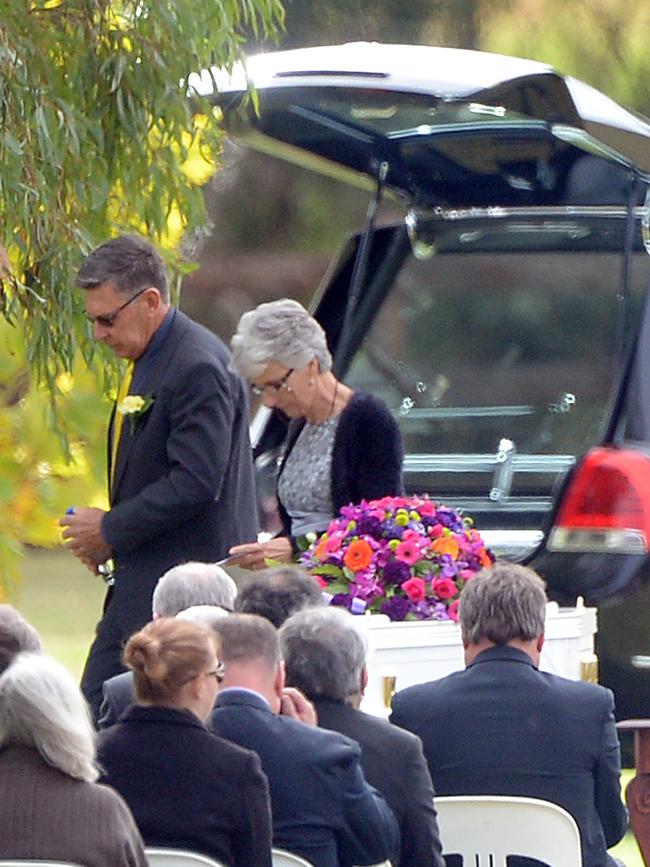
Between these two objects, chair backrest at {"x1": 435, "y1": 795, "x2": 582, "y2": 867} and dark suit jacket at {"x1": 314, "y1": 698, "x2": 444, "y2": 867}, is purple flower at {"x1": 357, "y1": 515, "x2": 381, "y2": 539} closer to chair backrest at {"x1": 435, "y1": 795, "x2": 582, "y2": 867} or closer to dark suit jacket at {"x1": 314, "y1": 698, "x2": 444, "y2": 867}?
dark suit jacket at {"x1": 314, "y1": 698, "x2": 444, "y2": 867}

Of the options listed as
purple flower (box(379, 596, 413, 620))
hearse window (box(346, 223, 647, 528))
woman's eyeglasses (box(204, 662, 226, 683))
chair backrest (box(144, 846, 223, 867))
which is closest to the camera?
chair backrest (box(144, 846, 223, 867))

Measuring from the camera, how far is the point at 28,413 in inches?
252

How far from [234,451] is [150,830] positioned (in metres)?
1.92

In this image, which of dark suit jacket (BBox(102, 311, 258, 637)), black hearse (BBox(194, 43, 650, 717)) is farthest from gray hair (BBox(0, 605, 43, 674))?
black hearse (BBox(194, 43, 650, 717))

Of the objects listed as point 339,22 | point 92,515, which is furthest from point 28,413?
point 339,22

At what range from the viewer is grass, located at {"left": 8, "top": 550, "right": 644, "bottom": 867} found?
39.2 ft

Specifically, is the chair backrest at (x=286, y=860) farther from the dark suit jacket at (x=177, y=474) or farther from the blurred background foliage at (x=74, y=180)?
the blurred background foliage at (x=74, y=180)

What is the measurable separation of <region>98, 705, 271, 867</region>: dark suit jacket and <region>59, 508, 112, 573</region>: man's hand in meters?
1.73

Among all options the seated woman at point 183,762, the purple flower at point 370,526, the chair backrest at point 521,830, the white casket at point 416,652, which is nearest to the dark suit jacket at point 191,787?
the seated woman at point 183,762

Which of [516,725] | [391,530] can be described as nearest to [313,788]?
[516,725]

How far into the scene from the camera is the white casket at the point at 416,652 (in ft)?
17.5

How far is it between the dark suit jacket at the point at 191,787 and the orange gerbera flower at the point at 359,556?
154cm

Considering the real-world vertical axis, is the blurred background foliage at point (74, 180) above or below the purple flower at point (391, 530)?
above

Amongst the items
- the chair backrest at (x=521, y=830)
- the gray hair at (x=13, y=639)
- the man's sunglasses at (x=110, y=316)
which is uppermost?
the man's sunglasses at (x=110, y=316)
